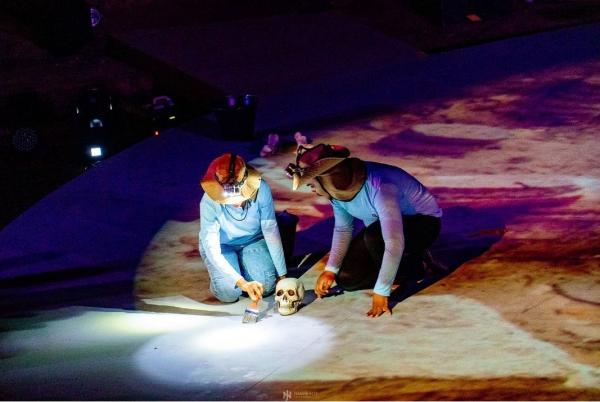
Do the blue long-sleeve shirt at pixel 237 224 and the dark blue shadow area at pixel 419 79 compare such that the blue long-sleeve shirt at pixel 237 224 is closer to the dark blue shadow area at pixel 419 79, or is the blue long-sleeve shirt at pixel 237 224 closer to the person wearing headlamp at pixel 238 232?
the person wearing headlamp at pixel 238 232

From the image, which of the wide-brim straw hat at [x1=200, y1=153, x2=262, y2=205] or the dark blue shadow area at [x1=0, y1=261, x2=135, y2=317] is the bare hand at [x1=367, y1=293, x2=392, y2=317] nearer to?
the wide-brim straw hat at [x1=200, y1=153, x2=262, y2=205]

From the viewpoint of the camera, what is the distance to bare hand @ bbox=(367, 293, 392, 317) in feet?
15.6

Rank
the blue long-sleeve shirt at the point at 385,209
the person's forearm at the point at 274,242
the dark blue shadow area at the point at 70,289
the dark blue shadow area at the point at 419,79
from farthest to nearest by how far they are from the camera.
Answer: the dark blue shadow area at the point at 419,79
the dark blue shadow area at the point at 70,289
the person's forearm at the point at 274,242
the blue long-sleeve shirt at the point at 385,209

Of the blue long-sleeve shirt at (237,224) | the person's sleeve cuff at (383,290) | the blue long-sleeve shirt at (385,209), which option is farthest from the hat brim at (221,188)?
the person's sleeve cuff at (383,290)

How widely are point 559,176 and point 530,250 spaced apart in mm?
1467

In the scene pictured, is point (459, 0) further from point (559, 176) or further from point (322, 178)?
point (322, 178)

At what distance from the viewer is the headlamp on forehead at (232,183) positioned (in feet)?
15.4

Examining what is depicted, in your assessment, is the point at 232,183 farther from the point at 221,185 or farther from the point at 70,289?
the point at 70,289

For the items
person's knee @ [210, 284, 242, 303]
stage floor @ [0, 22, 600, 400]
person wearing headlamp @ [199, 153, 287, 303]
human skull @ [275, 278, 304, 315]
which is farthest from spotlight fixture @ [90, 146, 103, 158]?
human skull @ [275, 278, 304, 315]

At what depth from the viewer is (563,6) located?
12211 millimetres

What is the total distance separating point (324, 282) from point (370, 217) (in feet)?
1.44

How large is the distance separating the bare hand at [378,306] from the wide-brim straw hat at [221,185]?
0.85m

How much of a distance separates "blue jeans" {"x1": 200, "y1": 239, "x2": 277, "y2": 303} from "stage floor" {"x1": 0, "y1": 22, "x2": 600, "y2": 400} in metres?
0.09

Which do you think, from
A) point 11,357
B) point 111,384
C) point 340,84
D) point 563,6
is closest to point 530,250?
point 111,384
